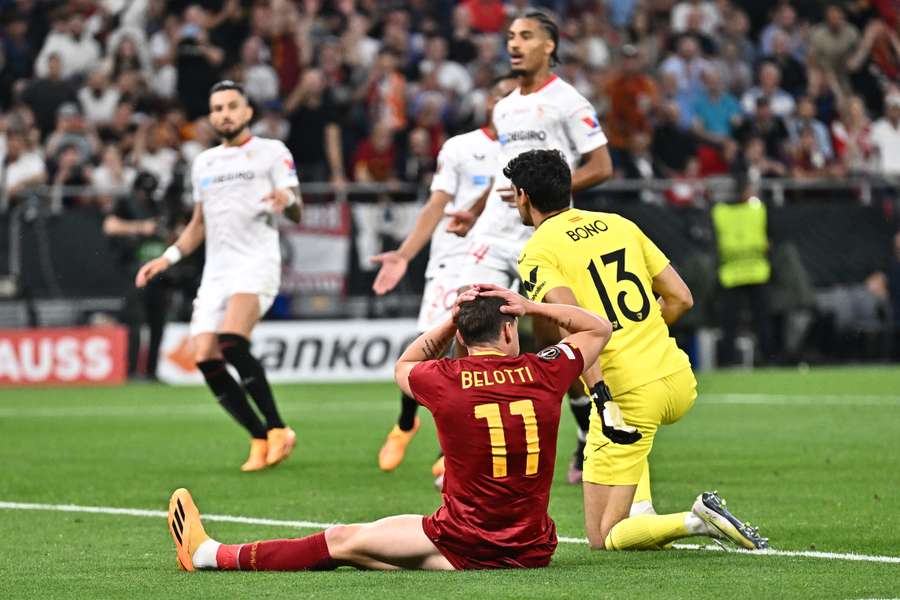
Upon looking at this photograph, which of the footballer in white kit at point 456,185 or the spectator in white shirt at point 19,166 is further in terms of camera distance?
the spectator in white shirt at point 19,166

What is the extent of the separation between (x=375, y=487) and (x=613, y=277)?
136 inches

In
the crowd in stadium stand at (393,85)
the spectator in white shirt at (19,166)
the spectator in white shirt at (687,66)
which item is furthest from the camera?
the spectator in white shirt at (687,66)

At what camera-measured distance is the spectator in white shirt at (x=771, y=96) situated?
25062 millimetres

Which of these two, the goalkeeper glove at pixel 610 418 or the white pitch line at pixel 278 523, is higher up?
the goalkeeper glove at pixel 610 418

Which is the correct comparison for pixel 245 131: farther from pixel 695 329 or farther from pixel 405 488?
pixel 695 329

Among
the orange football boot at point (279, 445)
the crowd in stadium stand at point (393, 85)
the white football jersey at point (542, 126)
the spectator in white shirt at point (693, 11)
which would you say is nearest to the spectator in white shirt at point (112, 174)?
the crowd in stadium stand at point (393, 85)

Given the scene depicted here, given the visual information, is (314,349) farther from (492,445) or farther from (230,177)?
(492,445)

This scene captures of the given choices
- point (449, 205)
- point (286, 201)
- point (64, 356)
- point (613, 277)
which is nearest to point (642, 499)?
point (613, 277)

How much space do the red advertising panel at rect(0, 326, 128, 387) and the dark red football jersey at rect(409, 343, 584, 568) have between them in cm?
1524

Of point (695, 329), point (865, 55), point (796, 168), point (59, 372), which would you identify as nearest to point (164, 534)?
point (59, 372)

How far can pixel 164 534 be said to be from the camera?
29.7ft

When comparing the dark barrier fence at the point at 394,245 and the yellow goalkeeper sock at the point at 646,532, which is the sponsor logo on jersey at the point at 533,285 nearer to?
the yellow goalkeeper sock at the point at 646,532

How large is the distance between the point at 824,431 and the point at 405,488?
16.6 ft

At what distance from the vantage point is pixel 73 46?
24188 millimetres
